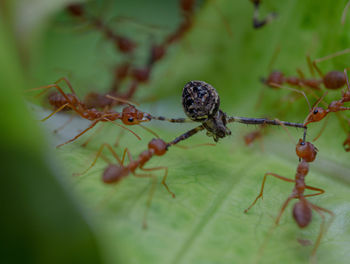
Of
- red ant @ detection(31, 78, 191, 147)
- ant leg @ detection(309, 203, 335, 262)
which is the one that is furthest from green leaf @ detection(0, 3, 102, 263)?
red ant @ detection(31, 78, 191, 147)

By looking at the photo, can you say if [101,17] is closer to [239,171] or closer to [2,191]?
[239,171]

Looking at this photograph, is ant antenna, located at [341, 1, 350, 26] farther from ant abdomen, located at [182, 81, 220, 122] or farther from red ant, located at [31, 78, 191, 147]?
red ant, located at [31, 78, 191, 147]

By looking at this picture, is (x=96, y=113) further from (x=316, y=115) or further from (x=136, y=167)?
(x=316, y=115)

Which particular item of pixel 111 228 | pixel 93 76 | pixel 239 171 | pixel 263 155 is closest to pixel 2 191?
pixel 111 228

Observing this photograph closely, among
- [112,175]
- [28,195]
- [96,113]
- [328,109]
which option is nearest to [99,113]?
[96,113]

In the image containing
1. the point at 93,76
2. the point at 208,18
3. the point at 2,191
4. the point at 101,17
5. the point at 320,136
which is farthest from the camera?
the point at 101,17
